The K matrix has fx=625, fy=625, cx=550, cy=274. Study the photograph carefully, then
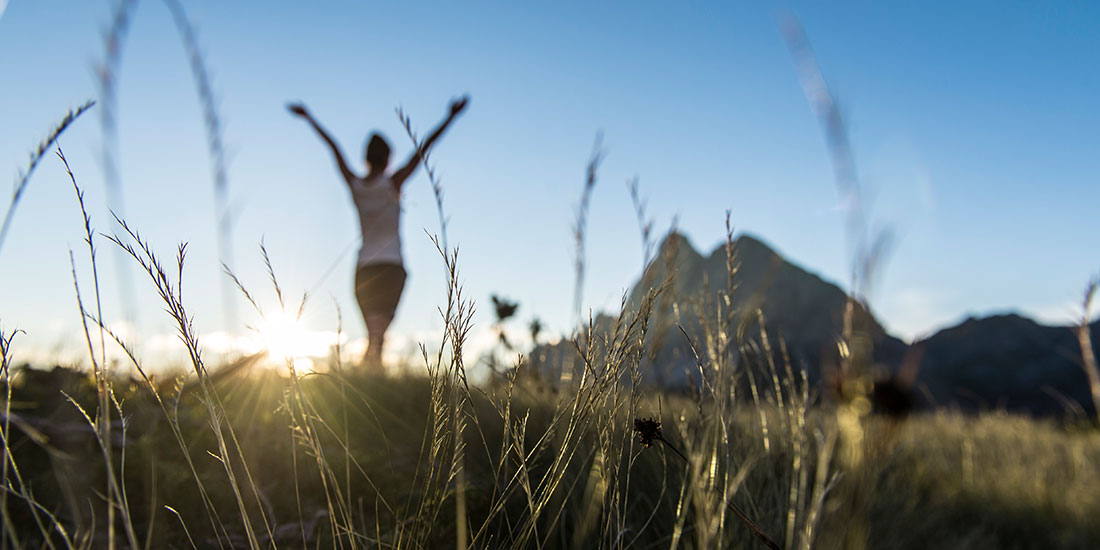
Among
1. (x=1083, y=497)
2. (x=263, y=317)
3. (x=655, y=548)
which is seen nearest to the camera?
(x=263, y=317)

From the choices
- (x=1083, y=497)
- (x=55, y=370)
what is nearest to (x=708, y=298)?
(x=55, y=370)

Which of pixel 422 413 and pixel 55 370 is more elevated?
pixel 55 370

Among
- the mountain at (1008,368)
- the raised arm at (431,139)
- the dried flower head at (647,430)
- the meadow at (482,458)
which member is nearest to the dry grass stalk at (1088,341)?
the meadow at (482,458)

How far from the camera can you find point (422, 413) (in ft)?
9.19

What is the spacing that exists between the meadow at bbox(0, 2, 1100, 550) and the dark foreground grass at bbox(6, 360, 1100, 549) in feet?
0.04

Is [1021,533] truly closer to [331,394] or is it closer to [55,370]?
[331,394]

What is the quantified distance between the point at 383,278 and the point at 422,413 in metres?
3.30

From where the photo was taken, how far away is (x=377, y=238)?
590 cm

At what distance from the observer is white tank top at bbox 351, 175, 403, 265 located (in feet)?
19.1

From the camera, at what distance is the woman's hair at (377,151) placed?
604cm

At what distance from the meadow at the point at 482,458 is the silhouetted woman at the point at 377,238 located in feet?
8.68

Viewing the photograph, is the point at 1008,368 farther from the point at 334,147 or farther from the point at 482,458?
the point at 482,458

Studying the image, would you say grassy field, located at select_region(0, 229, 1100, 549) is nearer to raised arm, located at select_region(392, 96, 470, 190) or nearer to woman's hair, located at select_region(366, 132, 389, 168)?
raised arm, located at select_region(392, 96, 470, 190)

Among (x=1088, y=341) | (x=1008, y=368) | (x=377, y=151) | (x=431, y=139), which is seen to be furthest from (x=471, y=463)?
(x=1008, y=368)
